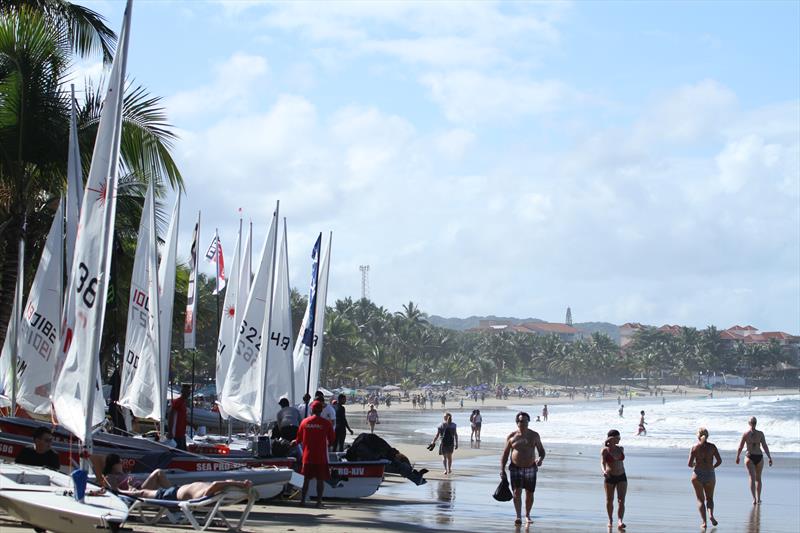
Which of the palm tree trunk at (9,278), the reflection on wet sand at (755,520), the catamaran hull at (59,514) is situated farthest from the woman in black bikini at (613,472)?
the palm tree trunk at (9,278)

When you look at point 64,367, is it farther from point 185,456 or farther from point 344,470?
point 344,470

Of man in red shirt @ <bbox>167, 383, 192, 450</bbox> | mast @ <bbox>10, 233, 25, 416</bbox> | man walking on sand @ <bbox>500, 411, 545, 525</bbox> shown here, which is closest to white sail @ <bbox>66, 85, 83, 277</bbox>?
mast @ <bbox>10, 233, 25, 416</bbox>

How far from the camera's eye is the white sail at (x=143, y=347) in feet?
54.6

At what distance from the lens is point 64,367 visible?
1084cm

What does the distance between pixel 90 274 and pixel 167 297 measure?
8125 mm

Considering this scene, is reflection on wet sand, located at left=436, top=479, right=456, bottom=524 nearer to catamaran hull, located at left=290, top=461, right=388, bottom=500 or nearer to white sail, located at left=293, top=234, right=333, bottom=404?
catamaran hull, located at left=290, top=461, right=388, bottom=500

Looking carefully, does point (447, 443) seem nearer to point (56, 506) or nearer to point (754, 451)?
point (754, 451)

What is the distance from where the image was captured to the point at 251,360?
2053cm

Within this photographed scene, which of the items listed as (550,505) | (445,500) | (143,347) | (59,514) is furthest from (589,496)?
(59,514)

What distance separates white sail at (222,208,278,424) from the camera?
20281mm

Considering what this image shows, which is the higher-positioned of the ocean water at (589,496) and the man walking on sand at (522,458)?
the man walking on sand at (522,458)

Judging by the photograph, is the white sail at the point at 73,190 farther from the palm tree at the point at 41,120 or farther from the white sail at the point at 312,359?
the white sail at the point at 312,359

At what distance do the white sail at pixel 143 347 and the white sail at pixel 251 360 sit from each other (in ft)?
11.0

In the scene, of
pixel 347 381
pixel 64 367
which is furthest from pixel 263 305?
pixel 347 381
